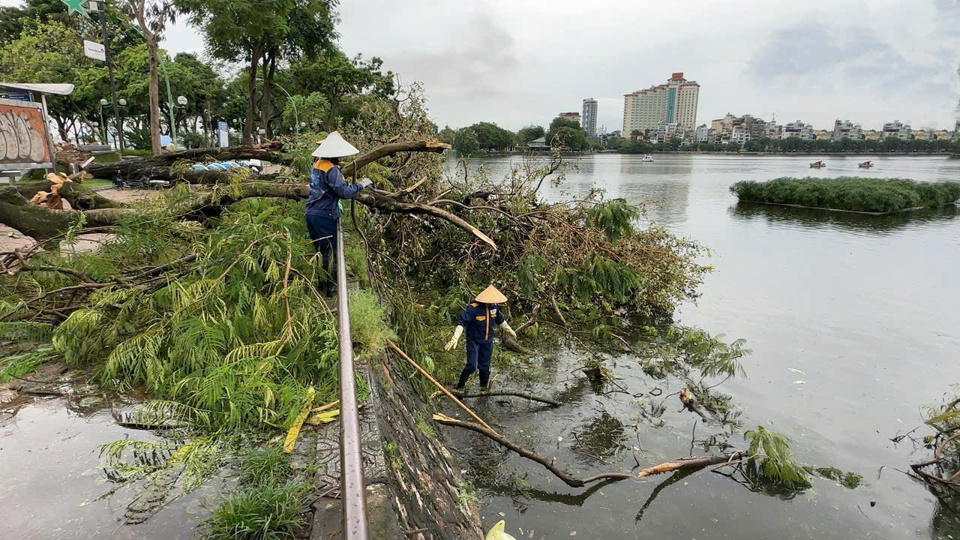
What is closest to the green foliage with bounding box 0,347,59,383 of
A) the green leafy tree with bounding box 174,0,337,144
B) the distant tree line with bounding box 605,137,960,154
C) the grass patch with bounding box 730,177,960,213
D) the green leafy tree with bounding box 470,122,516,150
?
the green leafy tree with bounding box 174,0,337,144

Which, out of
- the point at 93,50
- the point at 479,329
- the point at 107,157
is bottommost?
the point at 479,329

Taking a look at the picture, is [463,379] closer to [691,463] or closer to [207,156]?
[691,463]

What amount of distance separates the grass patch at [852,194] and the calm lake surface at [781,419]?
1725 centimetres

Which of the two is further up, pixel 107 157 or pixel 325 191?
pixel 107 157

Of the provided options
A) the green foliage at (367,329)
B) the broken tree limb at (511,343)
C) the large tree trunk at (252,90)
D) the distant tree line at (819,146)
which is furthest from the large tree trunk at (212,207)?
the distant tree line at (819,146)

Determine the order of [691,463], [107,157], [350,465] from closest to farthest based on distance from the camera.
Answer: [350,465]
[691,463]
[107,157]

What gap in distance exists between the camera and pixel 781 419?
749cm

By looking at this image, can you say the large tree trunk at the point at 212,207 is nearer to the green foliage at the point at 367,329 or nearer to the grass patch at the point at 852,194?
the green foliage at the point at 367,329

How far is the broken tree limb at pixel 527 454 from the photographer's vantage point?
486cm

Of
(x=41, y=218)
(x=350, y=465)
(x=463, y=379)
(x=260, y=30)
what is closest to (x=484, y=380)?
(x=463, y=379)

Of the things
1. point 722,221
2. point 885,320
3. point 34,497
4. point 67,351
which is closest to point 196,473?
point 34,497

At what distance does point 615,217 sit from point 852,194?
32684 mm

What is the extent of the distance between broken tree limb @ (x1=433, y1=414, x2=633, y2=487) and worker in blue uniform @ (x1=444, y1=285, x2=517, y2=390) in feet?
5.84

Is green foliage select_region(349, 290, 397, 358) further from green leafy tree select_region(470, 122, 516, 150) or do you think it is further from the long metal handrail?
green leafy tree select_region(470, 122, 516, 150)
